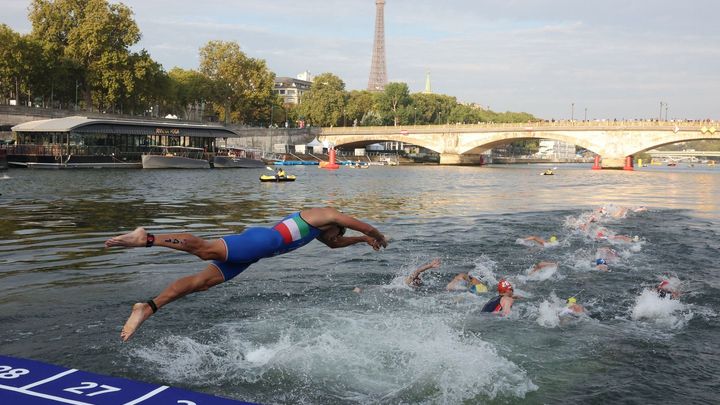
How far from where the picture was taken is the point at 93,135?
73438 mm

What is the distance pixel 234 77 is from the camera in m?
116

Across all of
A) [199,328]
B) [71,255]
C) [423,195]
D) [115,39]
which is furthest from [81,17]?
[199,328]

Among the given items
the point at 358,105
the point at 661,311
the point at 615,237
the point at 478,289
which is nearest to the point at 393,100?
the point at 358,105

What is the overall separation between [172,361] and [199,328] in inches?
66.1

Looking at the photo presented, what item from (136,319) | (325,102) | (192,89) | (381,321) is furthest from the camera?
(325,102)

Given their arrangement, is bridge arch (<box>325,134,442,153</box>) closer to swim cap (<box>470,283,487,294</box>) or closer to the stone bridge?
the stone bridge

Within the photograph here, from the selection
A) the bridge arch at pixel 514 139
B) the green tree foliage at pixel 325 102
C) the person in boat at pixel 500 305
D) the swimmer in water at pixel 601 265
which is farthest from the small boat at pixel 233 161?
the person in boat at pixel 500 305

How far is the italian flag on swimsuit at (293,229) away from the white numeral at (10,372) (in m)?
3.60

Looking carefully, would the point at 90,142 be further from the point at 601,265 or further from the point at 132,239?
the point at 132,239

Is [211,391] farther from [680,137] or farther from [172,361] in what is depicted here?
[680,137]

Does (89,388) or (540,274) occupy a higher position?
(89,388)

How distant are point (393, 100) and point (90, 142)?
299ft

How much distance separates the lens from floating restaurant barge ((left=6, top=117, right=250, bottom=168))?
69.0 meters

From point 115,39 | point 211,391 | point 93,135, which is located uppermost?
point 115,39
